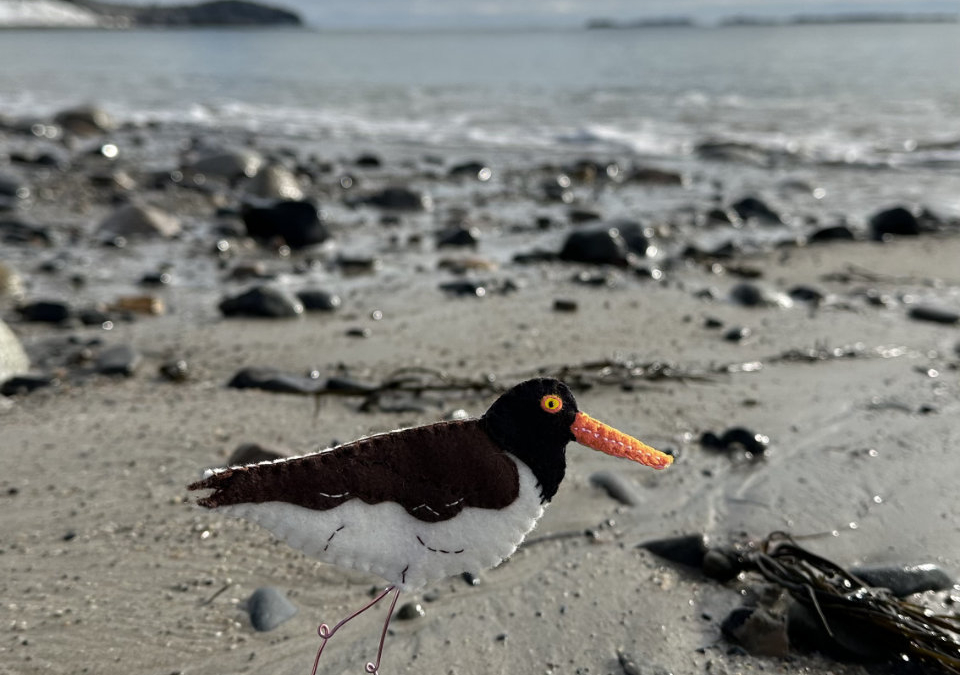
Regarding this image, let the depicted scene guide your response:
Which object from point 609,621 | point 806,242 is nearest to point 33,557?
point 609,621

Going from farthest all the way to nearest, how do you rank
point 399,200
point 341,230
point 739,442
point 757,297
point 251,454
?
1. point 399,200
2. point 341,230
3. point 757,297
4. point 739,442
5. point 251,454

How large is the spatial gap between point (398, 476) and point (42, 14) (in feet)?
548

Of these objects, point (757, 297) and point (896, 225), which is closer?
point (757, 297)

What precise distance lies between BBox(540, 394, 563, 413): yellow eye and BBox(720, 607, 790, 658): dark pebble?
174 cm

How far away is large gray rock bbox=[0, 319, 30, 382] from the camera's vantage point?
5840mm

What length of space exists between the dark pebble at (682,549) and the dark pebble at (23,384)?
453 centimetres

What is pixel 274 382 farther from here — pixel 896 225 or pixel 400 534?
pixel 896 225

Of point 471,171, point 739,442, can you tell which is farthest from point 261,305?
point 471,171

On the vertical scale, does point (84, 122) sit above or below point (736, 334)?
Result: below

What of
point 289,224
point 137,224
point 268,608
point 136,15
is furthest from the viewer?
point 136,15

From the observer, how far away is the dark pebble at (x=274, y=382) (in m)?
5.91

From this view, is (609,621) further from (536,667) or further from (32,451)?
(32,451)

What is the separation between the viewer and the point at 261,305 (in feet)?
24.8

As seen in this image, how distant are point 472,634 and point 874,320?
19.2 ft
